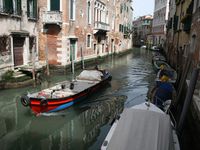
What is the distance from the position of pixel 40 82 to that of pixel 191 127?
290 inches

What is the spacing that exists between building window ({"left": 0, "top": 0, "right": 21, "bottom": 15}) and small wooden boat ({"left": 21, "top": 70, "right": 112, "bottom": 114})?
4340 millimetres

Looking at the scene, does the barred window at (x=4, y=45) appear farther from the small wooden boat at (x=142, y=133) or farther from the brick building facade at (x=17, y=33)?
the small wooden boat at (x=142, y=133)

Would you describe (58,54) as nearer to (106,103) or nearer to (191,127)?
(106,103)

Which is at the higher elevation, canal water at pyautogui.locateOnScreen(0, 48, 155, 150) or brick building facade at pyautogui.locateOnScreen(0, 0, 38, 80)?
brick building facade at pyautogui.locateOnScreen(0, 0, 38, 80)

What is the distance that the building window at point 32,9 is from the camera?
38.1 feet

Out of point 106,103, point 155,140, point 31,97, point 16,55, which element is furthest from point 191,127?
point 16,55

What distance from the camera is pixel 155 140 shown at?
134 inches

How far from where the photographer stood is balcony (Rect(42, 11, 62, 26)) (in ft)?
40.4

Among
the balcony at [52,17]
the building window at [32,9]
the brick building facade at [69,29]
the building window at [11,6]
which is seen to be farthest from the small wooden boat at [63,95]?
the building window at [32,9]

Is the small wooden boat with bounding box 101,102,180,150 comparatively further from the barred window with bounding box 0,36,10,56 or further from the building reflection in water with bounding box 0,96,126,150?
the barred window with bounding box 0,36,10,56

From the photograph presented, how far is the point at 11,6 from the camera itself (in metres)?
10.1

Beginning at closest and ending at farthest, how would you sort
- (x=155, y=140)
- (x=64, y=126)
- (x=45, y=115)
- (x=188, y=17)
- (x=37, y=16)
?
(x=155, y=140), (x=64, y=126), (x=45, y=115), (x=188, y=17), (x=37, y=16)

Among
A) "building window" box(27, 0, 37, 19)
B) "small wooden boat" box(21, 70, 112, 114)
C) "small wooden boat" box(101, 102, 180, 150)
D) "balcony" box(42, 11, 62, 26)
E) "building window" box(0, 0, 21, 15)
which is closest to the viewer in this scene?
"small wooden boat" box(101, 102, 180, 150)

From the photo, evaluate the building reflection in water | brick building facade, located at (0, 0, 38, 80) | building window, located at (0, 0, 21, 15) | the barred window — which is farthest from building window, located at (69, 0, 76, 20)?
the building reflection in water
